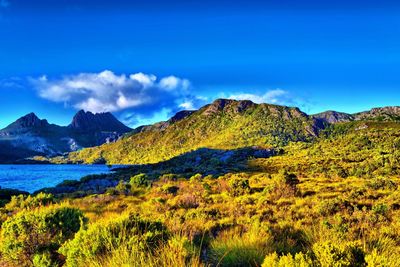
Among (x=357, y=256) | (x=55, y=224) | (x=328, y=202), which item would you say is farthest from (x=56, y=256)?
(x=328, y=202)

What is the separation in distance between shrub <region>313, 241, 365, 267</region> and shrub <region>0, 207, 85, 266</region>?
5.08 meters

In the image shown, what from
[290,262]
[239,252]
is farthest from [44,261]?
[290,262]

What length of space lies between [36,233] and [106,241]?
2.93m

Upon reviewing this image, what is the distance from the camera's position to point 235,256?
5914 mm

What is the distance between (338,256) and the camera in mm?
Answer: 4574

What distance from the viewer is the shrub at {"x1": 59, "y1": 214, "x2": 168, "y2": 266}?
5853 mm

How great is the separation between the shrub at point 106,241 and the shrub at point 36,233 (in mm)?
740

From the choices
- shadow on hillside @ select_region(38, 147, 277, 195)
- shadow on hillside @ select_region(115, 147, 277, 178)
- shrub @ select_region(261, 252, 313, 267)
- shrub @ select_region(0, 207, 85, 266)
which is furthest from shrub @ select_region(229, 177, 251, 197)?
shadow on hillside @ select_region(115, 147, 277, 178)

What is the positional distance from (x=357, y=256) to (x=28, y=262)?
698cm

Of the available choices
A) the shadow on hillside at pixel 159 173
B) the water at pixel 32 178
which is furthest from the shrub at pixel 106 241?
the water at pixel 32 178

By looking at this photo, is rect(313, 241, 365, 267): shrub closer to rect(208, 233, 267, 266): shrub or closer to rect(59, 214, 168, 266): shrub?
rect(208, 233, 267, 266): shrub

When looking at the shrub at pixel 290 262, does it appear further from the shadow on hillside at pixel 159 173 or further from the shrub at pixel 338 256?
the shadow on hillside at pixel 159 173

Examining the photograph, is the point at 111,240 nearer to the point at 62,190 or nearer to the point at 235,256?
the point at 235,256

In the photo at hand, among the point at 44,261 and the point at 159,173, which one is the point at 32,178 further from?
the point at 44,261
